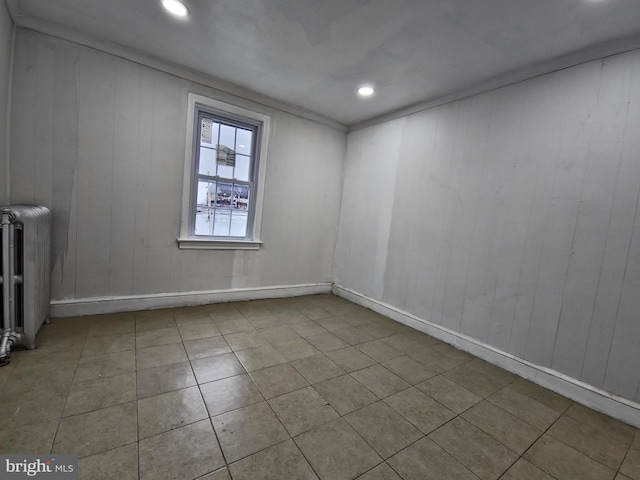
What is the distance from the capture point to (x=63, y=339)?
7.32 feet

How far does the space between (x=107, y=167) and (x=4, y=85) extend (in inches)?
32.4

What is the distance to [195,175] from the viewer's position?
3.16 metres

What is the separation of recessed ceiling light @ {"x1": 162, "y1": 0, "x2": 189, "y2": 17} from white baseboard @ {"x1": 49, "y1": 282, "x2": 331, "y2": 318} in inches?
101

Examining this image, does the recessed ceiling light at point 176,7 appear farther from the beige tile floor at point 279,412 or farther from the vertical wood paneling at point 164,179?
the beige tile floor at point 279,412

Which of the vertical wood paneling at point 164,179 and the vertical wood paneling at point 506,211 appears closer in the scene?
the vertical wood paneling at point 506,211

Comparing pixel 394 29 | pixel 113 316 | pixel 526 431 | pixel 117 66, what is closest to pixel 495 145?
pixel 394 29

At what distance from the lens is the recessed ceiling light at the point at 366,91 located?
296cm

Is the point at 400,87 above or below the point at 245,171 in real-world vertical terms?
above

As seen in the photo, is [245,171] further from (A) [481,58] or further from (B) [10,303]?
(A) [481,58]

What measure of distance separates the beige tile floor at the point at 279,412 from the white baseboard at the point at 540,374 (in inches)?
3.3

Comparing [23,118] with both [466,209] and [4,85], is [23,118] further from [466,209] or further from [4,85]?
[466,209]

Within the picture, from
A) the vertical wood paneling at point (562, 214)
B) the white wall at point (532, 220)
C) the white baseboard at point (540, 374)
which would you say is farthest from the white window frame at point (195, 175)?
the vertical wood paneling at point (562, 214)

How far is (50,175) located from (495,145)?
4.03 meters

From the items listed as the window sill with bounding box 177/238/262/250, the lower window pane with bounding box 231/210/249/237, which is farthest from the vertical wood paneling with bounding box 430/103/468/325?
the lower window pane with bounding box 231/210/249/237
